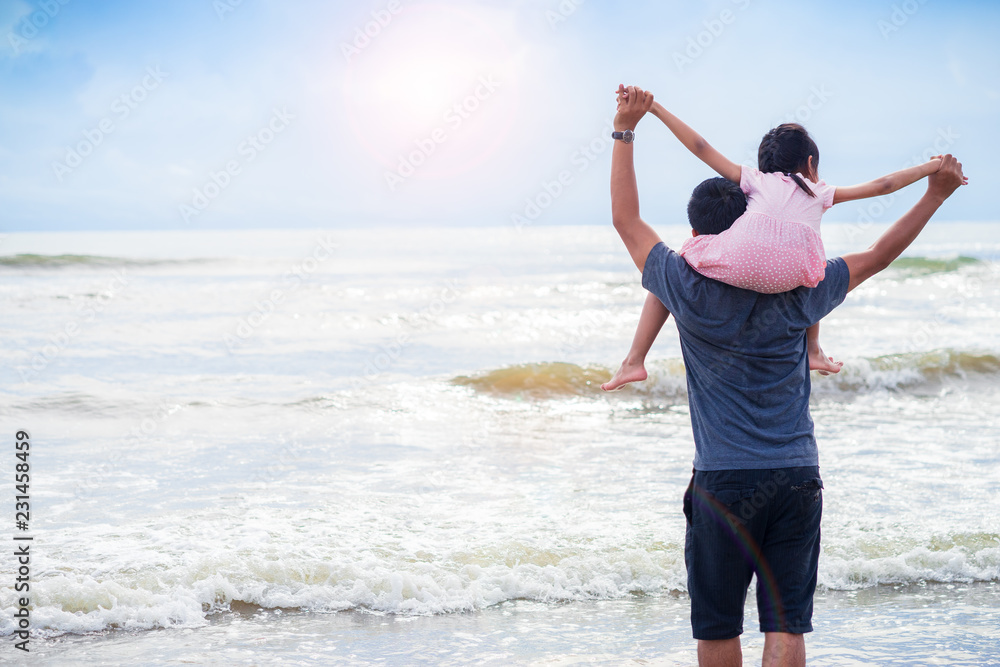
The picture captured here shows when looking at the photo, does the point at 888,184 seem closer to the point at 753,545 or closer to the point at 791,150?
the point at 791,150

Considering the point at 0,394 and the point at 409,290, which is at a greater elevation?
the point at 409,290

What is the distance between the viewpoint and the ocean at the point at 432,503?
4199 millimetres

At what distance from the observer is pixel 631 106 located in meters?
2.28

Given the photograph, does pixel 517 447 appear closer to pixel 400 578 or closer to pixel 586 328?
pixel 400 578

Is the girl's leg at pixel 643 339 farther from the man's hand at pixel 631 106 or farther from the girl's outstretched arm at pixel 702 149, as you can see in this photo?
the man's hand at pixel 631 106

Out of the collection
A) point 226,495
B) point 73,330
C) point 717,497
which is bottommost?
point 226,495

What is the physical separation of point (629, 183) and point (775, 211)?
1.33 feet

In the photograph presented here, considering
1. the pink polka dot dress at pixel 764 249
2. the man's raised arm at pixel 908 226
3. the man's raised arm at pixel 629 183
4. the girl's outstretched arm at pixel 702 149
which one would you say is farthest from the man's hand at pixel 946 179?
the man's raised arm at pixel 629 183

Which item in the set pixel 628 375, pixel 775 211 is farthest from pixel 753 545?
pixel 775 211

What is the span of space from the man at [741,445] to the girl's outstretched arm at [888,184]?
431 mm

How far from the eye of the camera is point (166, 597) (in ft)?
14.7

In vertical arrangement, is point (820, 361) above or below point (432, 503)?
above

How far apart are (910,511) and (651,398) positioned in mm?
5531

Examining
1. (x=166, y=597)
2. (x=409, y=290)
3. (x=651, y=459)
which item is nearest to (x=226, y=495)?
(x=166, y=597)
